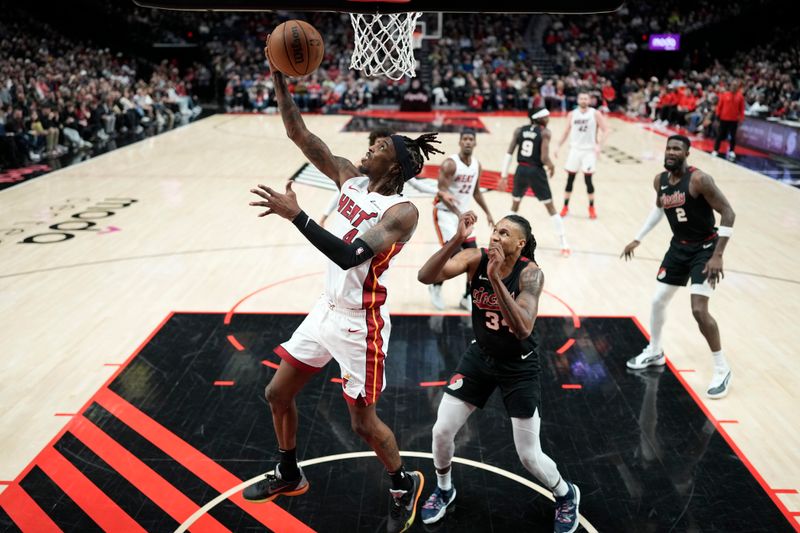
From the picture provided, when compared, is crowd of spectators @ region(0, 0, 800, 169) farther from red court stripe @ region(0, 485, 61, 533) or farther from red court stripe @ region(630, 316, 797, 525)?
red court stripe @ region(630, 316, 797, 525)

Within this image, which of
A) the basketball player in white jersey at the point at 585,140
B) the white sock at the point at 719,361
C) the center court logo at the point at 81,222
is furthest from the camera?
the basketball player in white jersey at the point at 585,140

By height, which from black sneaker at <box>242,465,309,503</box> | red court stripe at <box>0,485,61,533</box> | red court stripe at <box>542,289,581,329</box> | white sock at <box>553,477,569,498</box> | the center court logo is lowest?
the center court logo

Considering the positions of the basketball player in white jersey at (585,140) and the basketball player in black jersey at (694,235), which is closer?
the basketball player in black jersey at (694,235)

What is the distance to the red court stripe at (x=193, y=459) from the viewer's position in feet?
12.6

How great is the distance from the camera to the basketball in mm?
3863

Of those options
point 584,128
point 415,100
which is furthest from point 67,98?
point 584,128

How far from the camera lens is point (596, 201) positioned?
1169 centimetres

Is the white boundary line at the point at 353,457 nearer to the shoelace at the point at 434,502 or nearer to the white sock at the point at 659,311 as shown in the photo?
the shoelace at the point at 434,502

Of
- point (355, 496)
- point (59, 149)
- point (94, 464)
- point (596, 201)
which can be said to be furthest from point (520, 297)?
point (59, 149)

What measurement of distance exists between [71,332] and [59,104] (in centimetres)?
1136

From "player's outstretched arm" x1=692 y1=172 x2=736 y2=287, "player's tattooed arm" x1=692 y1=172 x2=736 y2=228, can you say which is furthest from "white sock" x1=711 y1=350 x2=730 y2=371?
"player's tattooed arm" x1=692 y1=172 x2=736 y2=228

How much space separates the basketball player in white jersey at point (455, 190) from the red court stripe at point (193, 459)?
304 cm

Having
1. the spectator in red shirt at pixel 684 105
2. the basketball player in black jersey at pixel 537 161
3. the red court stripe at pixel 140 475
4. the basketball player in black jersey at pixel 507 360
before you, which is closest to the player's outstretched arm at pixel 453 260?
the basketball player in black jersey at pixel 507 360

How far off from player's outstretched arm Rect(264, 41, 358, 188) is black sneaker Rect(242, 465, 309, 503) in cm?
168
